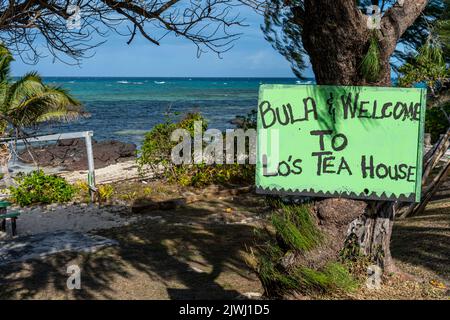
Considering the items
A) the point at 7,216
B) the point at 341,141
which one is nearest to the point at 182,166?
the point at 7,216

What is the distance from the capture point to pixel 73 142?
2831 centimetres

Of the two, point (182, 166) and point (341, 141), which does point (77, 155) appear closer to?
point (182, 166)

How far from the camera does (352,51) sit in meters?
3.68

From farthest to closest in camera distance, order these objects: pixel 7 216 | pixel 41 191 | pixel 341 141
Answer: pixel 41 191
pixel 7 216
pixel 341 141

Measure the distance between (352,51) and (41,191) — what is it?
937 centimetres

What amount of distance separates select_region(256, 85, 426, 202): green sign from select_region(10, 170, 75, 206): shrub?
28.6 feet

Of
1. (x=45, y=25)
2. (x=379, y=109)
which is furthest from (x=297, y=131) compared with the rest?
(x=45, y=25)

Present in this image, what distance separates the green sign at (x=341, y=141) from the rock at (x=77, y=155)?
64.7ft

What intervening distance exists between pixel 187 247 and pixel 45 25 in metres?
3.43

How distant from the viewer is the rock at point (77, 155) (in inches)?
934

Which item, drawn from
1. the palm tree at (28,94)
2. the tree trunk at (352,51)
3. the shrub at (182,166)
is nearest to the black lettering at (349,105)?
the tree trunk at (352,51)

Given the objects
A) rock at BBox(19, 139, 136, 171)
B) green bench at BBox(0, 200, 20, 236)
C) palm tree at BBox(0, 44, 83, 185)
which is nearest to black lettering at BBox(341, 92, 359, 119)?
green bench at BBox(0, 200, 20, 236)

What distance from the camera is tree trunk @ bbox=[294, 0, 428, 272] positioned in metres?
3.61
